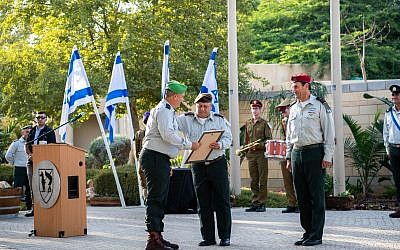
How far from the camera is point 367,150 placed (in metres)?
18.2

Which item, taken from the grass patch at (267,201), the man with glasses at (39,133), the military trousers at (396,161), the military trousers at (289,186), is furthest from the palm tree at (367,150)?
the man with glasses at (39,133)

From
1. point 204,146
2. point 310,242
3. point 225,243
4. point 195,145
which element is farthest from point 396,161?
point 195,145

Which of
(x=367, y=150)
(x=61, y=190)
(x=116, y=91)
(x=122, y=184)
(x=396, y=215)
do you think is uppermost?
(x=116, y=91)

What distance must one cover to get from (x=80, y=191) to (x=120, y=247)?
1790mm

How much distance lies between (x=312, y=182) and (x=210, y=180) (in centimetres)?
127

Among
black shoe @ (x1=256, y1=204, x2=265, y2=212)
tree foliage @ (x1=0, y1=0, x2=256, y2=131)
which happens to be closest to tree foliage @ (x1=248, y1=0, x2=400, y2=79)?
tree foliage @ (x1=0, y1=0, x2=256, y2=131)

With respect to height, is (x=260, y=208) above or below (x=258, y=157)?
below

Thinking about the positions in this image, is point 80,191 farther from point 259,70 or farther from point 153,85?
point 259,70

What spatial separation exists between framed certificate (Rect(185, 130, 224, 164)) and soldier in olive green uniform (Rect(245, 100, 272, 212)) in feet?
18.7

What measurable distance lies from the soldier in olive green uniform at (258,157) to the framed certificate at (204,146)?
18.7ft

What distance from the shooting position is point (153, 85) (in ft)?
75.4

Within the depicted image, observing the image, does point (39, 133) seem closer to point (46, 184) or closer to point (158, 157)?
point (46, 184)

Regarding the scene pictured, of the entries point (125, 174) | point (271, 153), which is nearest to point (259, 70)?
point (125, 174)

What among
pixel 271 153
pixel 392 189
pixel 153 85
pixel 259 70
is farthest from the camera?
pixel 259 70
